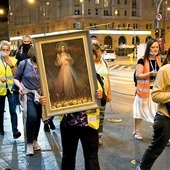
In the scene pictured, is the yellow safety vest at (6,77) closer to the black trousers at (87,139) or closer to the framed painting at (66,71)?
the black trousers at (87,139)

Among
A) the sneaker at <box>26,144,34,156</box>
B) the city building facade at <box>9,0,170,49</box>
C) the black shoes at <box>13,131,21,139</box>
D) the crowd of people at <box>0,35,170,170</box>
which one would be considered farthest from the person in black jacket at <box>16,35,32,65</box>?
the city building facade at <box>9,0,170,49</box>

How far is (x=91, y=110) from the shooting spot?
12.5ft

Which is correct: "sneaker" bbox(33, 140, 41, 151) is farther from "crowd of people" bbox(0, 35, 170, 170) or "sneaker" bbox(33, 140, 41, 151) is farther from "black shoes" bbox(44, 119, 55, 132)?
"black shoes" bbox(44, 119, 55, 132)

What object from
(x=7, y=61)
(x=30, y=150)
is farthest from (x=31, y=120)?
(x=7, y=61)

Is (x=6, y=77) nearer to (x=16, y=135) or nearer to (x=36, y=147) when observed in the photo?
(x=16, y=135)

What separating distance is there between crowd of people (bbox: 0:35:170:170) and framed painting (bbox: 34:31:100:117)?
0.03 m

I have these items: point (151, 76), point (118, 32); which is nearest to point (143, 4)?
point (118, 32)

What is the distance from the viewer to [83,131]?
12.7ft

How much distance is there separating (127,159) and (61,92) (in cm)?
254

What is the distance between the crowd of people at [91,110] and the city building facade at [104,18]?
85.3 m

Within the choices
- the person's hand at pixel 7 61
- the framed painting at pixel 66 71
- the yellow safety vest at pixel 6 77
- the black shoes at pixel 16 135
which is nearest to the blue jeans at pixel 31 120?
the black shoes at pixel 16 135

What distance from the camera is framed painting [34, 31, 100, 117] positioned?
3.59 meters

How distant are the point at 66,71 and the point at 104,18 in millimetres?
96253

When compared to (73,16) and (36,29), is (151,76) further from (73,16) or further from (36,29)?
(36,29)
